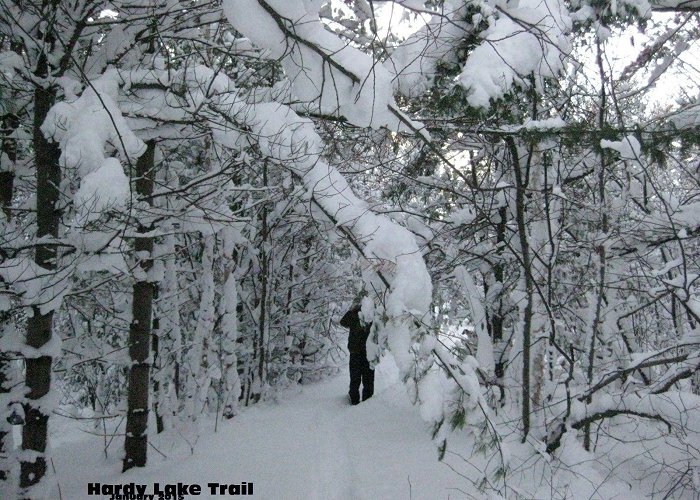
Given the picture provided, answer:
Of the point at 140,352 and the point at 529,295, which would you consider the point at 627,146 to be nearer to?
the point at 529,295

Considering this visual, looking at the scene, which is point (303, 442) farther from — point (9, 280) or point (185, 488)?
point (9, 280)

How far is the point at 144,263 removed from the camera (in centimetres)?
566

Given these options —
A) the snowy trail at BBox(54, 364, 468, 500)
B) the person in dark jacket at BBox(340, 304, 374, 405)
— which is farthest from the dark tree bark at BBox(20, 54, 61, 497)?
the person in dark jacket at BBox(340, 304, 374, 405)

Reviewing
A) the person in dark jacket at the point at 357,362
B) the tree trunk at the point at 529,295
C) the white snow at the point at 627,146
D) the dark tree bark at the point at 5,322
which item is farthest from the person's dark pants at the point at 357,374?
the white snow at the point at 627,146

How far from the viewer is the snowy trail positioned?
14.4 feet

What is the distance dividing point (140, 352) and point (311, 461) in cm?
223

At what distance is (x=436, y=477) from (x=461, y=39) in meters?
3.79

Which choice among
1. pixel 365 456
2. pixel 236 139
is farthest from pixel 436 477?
pixel 236 139

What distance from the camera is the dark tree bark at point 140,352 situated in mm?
5398

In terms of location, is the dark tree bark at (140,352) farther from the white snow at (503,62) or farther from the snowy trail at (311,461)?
the white snow at (503,62)

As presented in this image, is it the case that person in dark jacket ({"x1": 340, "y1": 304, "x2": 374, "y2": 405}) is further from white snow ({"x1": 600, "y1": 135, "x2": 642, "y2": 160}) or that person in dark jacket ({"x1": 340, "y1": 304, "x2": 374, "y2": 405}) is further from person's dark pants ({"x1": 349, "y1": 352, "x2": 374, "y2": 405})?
white snow ({"x1": 600, "y1": 135, "x2": 642, "y2": 160})

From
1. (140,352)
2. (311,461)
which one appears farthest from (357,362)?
(140,352)

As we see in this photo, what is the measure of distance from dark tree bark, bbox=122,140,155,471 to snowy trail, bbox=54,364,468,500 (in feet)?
0.87

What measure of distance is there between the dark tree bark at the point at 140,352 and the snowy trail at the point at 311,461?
266 millimetres
